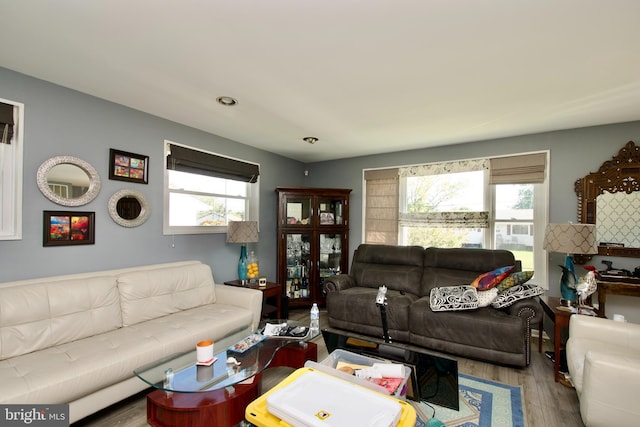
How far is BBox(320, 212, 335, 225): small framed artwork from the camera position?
15.0 feet

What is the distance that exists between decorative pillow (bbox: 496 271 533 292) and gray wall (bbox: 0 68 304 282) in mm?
3186

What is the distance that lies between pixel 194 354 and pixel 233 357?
0.29m

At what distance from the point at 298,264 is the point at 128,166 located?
260cm

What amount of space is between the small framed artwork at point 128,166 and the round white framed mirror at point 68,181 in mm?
168

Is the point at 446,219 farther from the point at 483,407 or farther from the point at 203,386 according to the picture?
the point at 203,386

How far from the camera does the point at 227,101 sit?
8.83 ft

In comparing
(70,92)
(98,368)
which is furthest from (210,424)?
(70,92)

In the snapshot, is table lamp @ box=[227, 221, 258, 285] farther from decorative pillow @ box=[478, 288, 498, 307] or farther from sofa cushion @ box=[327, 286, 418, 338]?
decorative pillow @ box=[478, 288, 498, 307]

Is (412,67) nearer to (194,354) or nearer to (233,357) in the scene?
(233,357)

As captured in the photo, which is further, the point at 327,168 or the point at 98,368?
the point at 327,168

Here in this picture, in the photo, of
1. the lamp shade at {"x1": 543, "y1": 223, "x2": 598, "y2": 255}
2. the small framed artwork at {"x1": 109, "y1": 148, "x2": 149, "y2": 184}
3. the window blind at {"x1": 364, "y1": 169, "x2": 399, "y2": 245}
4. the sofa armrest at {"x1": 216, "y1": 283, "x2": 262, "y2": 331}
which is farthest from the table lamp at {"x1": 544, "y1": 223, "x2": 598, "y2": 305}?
Answer: the small framed artwork at {"x1": 109, "y1": 148, "x2": 149, "y2": 184}

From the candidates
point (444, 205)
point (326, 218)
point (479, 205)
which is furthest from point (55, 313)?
point (479, 205)

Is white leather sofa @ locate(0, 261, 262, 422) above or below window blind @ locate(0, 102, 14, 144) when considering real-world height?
below

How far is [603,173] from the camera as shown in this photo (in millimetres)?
3133
